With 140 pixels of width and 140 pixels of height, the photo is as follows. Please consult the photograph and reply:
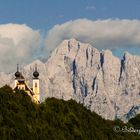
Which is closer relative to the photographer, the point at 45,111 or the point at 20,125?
the point at 20,125

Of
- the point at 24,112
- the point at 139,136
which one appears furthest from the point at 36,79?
the point at 24,112

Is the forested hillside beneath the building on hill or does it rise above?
beneath

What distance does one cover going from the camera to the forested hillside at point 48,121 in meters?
59.0

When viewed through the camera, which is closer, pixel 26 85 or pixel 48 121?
Result: pixel 48 121

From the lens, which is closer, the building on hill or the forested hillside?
the forested hillside

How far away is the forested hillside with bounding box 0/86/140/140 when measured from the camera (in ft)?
194

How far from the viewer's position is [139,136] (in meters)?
78.8

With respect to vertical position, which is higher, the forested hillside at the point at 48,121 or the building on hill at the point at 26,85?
the building on hill at the point at 26,85

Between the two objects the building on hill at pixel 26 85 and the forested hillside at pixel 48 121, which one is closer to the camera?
the forested hillside at pixel 48 121

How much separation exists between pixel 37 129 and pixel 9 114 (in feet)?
12.6

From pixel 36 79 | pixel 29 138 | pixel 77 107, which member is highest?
pixel 36 79

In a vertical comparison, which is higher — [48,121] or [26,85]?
[26,85]

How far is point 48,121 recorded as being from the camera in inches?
2569

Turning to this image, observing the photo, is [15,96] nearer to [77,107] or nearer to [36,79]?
[77,107]
